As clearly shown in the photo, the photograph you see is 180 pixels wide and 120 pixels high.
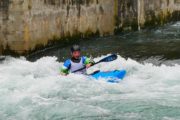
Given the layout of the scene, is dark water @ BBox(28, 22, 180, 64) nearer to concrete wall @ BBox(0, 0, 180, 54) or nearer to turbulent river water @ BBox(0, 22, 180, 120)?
turbulent river water @ BBox(0, 22, 180, 120)

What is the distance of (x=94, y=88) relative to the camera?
33.0 feet

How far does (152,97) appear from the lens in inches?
367

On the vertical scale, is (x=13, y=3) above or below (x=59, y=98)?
above

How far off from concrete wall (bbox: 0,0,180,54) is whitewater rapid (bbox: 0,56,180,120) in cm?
111

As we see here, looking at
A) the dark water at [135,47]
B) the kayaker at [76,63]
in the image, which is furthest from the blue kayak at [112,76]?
the dark water at [135,47]

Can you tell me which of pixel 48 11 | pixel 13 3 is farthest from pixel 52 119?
pixel 48 11

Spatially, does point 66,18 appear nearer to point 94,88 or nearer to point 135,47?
point 135,47

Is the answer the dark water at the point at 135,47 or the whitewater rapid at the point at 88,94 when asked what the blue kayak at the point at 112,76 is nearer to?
the whitewater rapid at the point at 88,94

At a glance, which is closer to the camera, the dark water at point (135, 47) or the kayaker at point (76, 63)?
the kayaker at point (76, 63)

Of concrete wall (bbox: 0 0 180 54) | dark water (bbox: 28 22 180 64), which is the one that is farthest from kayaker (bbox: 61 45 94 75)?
concrete wall (bbox: 0 0 180 54)

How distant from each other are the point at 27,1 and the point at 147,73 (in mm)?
4059

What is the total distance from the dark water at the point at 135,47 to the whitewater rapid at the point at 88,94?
40.3 inches

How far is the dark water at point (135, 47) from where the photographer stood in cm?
1322

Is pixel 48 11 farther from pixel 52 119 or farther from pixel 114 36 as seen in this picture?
pixel 52 119
